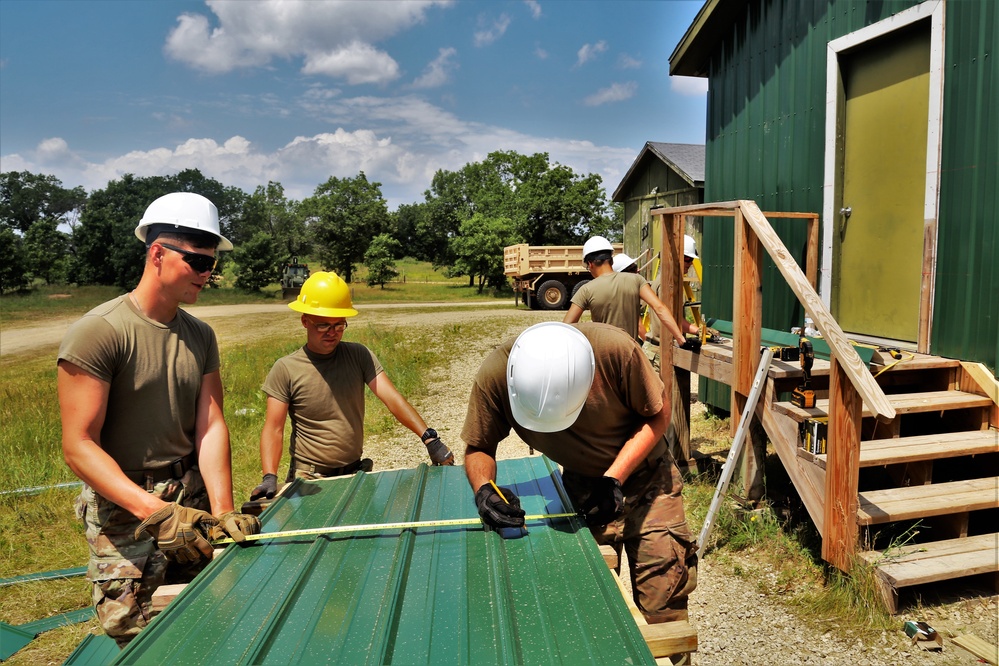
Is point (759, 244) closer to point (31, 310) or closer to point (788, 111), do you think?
point (788, 111)

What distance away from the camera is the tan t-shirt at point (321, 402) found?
3527 mm

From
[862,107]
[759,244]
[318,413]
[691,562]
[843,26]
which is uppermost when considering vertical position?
[843,26]

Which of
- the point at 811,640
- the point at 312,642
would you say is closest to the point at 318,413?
the point at 312,642

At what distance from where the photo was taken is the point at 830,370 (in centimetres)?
388

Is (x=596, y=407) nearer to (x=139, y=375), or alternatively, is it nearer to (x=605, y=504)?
(x=605, y=504)

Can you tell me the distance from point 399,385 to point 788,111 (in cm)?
701

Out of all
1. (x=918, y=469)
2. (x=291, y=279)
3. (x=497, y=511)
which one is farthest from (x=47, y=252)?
(x=918, y=469)

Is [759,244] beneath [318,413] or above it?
above

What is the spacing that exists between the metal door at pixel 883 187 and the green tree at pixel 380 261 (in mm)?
34878

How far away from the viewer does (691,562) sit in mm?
2852

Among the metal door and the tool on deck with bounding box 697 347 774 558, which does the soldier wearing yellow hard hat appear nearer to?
the tool on deck with bounding box 697 347 774 558

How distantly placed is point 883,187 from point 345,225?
1598 inches

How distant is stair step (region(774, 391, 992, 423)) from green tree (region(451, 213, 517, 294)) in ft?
102

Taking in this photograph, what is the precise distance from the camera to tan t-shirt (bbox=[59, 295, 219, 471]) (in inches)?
92.8
